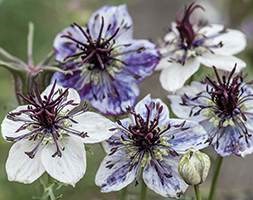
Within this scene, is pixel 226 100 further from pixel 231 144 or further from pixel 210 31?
pixel 210 31

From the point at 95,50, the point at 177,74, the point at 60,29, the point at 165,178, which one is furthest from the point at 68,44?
the point at 60,29

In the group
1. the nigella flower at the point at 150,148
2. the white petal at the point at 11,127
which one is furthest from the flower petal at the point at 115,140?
the white petal at the point at 11,127

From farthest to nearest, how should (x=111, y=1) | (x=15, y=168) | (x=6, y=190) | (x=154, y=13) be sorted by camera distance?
1. (x=154, y=13)
2. (x=111, y=1)
3. (x=6, y=190)
4. (x=15, y=168)

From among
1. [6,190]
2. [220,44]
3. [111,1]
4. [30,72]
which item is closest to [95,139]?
[30,72]

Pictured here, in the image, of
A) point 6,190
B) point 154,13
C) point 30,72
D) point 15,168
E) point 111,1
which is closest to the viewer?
point 15,168

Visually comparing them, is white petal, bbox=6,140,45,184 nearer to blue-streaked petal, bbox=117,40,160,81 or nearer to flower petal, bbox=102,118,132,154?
flower petal, bbox=102,118,132,154

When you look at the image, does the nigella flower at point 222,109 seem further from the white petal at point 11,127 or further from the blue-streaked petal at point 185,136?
the white petal at point 11,127

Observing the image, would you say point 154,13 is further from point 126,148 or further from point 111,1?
point 126,148
